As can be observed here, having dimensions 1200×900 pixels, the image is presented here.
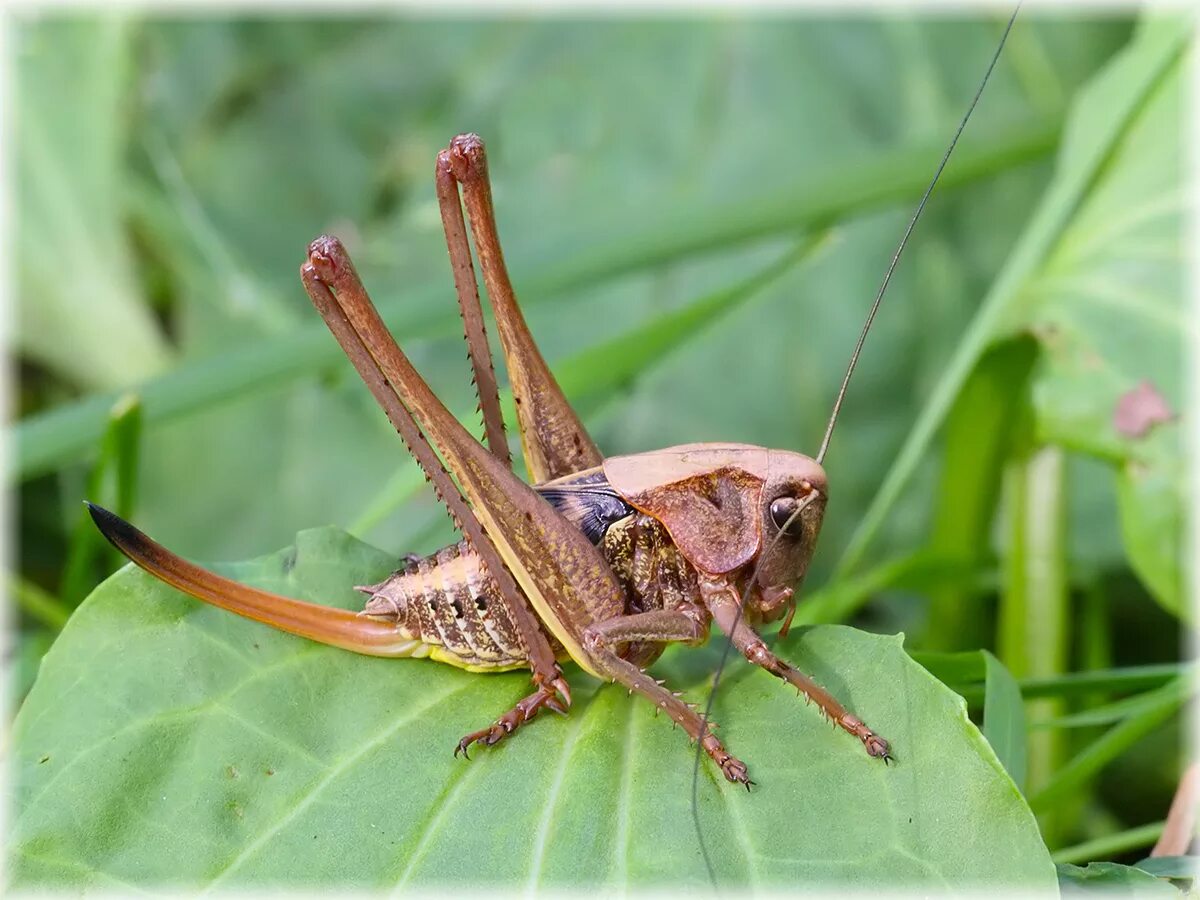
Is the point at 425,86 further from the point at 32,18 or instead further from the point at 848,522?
the point at 848,522

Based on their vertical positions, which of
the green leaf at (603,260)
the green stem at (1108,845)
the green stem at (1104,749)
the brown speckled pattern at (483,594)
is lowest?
the green stem at (1108,845)

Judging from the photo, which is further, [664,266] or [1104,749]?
[664,266]

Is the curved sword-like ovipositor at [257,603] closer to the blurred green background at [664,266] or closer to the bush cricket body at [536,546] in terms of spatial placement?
the bush cricket body at [536,546]

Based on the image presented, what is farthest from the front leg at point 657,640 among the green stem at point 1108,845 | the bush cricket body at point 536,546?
the green stem at point 1108,845

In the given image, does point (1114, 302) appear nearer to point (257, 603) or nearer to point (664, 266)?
point (664, 266)

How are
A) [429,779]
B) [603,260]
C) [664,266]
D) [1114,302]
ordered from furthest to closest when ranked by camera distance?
[664,266]
[603,260]
[1114,302]
[429,779]

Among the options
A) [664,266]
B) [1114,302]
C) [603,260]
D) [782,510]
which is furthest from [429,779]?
[1114,302]

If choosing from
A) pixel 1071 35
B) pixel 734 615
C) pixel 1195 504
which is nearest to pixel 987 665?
pixel 734 615
